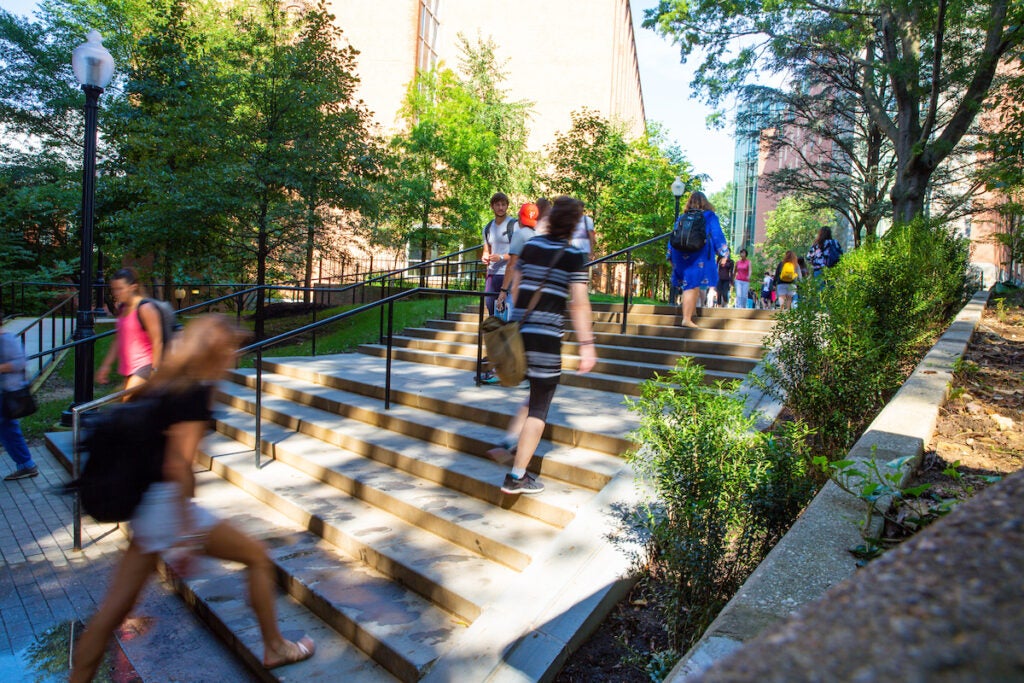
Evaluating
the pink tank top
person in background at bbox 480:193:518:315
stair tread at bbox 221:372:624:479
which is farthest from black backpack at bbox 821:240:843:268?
the pink tank top

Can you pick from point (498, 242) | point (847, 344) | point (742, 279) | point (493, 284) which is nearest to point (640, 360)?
point (493, 284)

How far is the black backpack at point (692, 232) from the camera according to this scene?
777 cm

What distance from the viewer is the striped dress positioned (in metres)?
4.06

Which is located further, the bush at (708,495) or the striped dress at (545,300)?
the striped dress at (545,300)

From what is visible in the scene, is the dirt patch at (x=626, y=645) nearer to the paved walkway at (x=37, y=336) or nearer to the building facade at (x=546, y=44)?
the paved walkway at (x=37, y=336)

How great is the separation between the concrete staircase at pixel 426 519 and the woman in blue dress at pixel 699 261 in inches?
28.0

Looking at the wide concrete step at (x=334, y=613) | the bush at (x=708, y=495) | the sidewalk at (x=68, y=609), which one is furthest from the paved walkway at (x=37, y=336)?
the bush at (x=708, y=495)

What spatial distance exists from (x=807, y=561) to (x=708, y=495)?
50 centimetres

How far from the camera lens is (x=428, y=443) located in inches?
225

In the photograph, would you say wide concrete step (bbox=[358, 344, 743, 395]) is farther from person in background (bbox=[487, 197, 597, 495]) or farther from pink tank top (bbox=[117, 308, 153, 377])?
pink tank top (bbox=[117, 308, 153, 377])

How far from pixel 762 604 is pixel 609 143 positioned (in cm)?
2092

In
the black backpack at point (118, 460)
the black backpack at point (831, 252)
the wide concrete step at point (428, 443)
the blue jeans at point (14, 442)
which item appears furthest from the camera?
the black backpack at point (831, 252)

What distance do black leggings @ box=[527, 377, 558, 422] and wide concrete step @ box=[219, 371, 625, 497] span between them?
603 millimetres

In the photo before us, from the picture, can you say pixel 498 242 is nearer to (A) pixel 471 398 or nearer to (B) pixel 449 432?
(A) pixel 471 398
